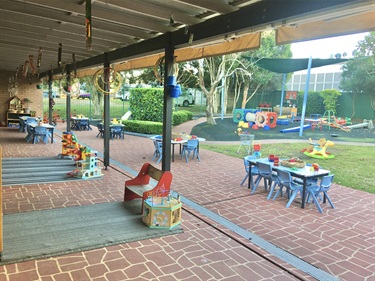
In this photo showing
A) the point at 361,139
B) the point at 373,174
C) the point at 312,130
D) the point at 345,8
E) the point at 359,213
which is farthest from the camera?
the point at 312,130

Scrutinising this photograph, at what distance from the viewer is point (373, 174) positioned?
340 inches

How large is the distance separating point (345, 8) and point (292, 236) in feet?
10.3

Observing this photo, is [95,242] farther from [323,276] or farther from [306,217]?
[306,217]

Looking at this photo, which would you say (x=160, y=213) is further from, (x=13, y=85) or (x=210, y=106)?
(x=13, y=85)

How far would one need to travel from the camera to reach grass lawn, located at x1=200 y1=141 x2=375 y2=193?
8.00 meters

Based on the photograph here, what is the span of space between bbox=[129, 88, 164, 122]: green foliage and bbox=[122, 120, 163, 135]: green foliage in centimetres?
151

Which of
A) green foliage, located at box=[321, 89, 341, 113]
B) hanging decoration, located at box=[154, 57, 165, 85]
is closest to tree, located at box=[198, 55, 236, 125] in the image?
green foliage, located at box=[321, 89, 341, 113]

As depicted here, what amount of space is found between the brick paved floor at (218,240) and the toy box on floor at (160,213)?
0.28 m

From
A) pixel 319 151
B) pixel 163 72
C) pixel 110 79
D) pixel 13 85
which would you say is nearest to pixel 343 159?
pixel 319 151

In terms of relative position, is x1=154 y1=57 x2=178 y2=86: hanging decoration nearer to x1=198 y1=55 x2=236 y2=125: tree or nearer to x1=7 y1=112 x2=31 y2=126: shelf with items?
x1=198 y1=55 x2=236 y2=125: tree

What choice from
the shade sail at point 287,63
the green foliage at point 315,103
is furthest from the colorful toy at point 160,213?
the green foliage at point 315,103

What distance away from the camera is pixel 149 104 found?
18297mm

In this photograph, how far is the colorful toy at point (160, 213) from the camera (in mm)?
4464

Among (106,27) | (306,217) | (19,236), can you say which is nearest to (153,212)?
(19,236)
